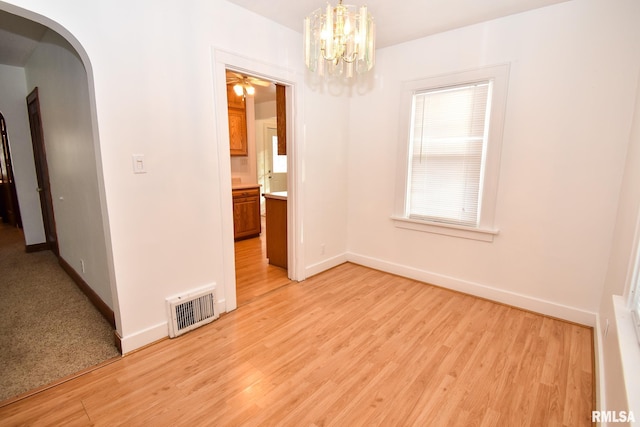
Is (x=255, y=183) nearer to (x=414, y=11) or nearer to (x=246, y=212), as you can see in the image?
(x=246, y=212)

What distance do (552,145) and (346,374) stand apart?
2.46m

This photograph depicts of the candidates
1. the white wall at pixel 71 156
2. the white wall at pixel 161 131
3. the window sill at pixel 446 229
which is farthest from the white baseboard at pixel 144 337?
the window sill at pixel 446 229

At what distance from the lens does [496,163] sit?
9.07 feet

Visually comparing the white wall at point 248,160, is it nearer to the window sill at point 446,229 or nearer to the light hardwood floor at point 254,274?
the light hardwood floor at point 254,274

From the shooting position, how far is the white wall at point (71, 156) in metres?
2.38

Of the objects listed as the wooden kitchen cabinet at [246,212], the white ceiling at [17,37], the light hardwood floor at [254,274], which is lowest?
the light hardwood floor at [254,274]

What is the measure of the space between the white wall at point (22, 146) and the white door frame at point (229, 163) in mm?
3729

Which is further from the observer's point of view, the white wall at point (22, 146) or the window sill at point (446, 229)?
the white wall at point (22, 146)

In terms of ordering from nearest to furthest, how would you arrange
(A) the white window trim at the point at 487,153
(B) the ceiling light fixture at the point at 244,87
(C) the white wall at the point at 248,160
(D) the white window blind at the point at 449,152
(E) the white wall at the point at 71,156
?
1. (E) the white wall at the point at 71,156
2. (A) the white window trim at the point at 487,153
3. (D) the white window blind at the point at 449,152
4. (B) the ceiling light fixture at the point at 244,87
5. (C) the white wall at the point at 248,160

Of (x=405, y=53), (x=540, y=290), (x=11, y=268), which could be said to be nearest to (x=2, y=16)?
(x=11, y=268)

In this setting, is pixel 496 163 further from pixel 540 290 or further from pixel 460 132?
pixel 540 290

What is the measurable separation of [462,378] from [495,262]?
140 cm

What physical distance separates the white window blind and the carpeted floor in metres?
3.15

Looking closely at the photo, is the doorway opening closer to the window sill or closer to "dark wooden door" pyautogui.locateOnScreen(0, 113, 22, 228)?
the window sill
